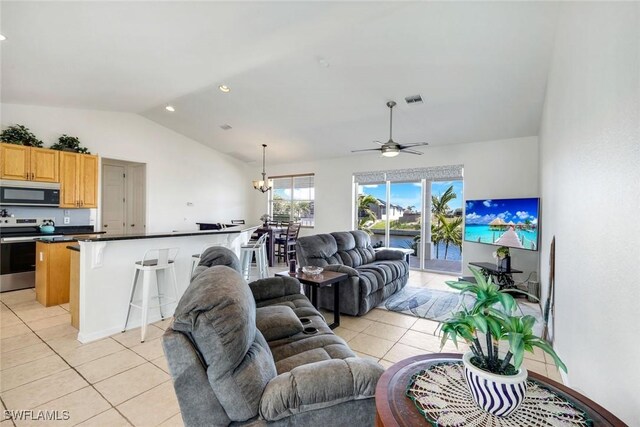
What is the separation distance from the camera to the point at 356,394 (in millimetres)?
1245

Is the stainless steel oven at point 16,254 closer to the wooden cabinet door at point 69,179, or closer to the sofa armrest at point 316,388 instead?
the wooden cabinet door at point 69,179

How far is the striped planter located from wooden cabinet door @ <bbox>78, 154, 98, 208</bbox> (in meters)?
6.66

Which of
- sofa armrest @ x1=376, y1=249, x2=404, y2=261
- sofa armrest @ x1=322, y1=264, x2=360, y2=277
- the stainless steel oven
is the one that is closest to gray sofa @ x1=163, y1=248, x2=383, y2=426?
sofa armrest @ x1=322, y1=264, x2=360, y2=277

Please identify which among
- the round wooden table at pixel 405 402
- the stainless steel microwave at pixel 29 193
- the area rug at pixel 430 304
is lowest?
the area rug at pixel 430 304

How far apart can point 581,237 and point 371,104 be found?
3.68m

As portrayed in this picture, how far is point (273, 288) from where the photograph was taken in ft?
8.98

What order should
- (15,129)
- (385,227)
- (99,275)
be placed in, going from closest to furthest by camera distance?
(99,275), (15,129), (385,227)

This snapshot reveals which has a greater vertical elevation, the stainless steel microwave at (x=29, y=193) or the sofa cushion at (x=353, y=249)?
the stainless steel microwave at (x=29, y=193)

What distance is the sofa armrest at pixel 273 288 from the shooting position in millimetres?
2648

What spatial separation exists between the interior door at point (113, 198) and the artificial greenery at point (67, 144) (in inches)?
51.1

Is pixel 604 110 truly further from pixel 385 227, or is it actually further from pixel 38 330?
pixel 385 227

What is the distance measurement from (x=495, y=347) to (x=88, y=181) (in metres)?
6.76

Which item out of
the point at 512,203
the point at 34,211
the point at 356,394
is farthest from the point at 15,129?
the point at 512,203
